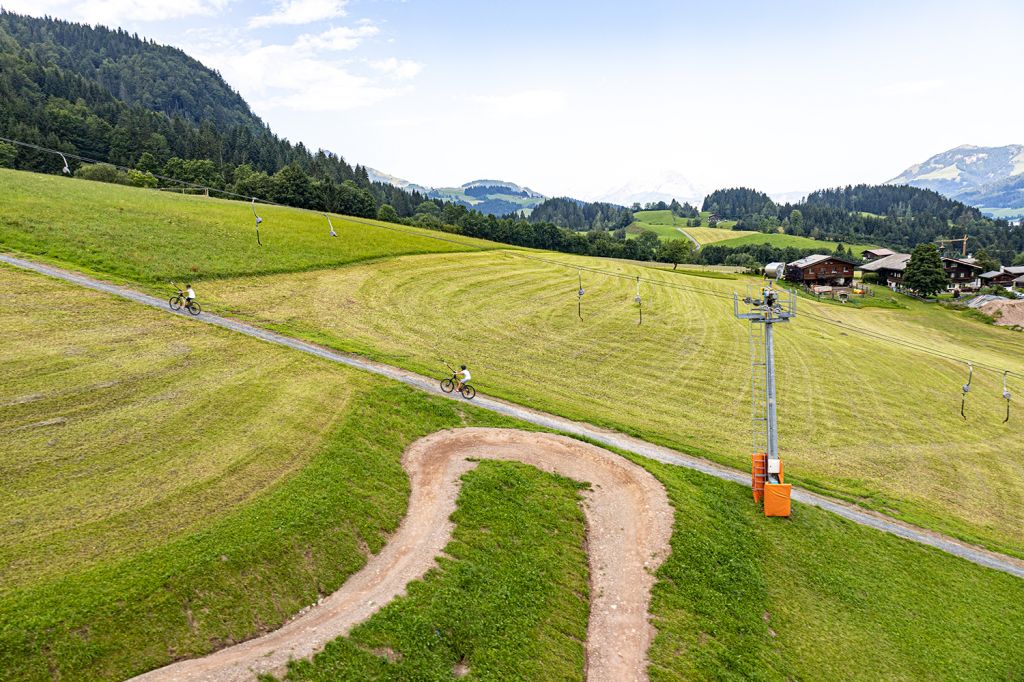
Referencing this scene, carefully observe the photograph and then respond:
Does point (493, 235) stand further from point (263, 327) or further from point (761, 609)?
point (761, 609)

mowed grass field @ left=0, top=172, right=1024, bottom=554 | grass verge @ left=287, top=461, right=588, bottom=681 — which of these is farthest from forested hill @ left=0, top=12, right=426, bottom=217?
grass verge @ left=287, top=461, right=588, bottom=681

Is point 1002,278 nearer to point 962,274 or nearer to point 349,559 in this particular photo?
point 962,274

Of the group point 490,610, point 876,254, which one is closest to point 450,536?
point 490,610

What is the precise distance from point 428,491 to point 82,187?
274 feet

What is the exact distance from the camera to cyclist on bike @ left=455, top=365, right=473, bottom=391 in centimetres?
3291

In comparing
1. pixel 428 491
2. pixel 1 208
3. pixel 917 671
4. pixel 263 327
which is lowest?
pixel 917 671

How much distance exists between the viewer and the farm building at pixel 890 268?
4705 inches

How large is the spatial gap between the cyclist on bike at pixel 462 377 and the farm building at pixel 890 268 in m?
122

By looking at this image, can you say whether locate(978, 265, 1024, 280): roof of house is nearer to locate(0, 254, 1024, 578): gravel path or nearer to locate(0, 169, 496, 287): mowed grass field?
locate(0, 169, 496, 287): mowed grass field

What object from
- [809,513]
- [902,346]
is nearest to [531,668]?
[809,513]

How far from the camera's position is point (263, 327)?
40.8 metres

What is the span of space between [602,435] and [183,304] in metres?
35.5

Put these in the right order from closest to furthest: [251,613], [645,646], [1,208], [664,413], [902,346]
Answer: [251,613] < [645,646] < [664,413] < [1,208] < [902,346]

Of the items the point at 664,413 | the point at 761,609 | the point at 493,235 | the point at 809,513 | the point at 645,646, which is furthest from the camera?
the point at 493,235
